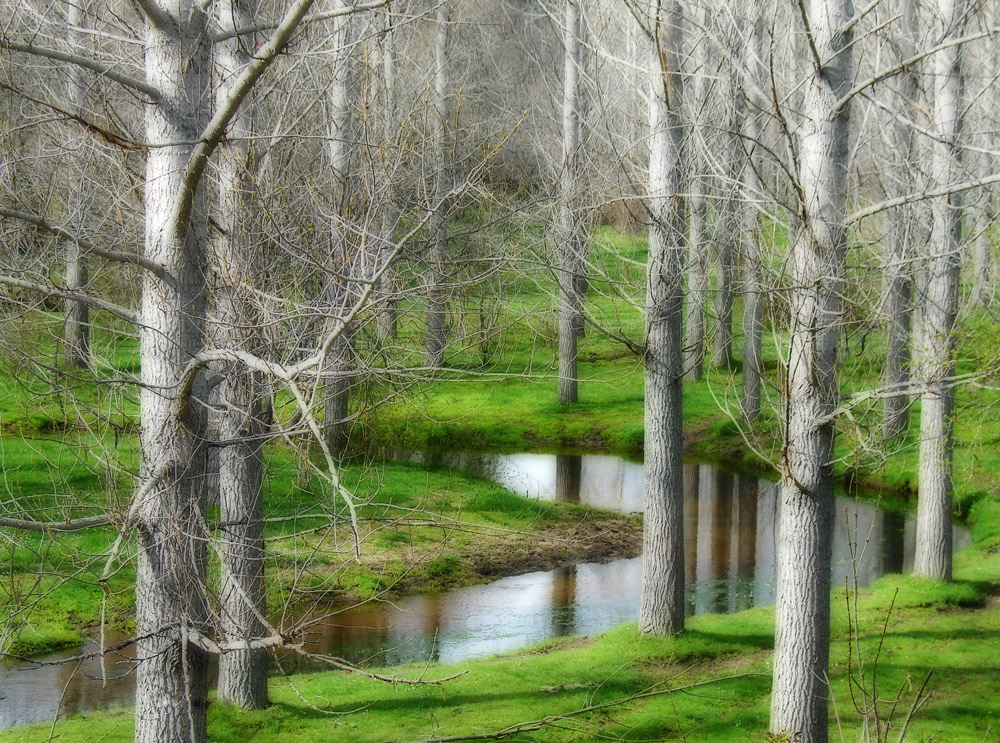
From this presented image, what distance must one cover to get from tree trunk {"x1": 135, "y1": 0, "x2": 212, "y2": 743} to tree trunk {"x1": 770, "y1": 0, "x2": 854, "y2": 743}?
410cm

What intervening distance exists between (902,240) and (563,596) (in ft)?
24.9

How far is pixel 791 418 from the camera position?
7340mm

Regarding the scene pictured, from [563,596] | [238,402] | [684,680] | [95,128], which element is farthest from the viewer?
[563,596]

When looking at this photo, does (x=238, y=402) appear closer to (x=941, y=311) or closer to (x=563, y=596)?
(x=563, y=596)

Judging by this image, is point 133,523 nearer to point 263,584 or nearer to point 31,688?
point 263,584

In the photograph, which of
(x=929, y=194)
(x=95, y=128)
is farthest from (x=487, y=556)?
(x=95, y=128)

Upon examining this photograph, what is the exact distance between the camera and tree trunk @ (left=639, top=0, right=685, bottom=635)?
1024 cm

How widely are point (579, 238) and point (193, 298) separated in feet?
20.4

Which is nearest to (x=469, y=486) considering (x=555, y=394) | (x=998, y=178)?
(x=555, y=394)

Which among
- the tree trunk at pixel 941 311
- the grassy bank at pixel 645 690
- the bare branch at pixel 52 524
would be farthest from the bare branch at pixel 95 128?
the tree trunk at pixel 941 311

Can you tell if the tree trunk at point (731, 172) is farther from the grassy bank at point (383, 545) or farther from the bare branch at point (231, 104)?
the grassy bank at point (383, 545)

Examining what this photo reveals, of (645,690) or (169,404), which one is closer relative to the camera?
(169,404)

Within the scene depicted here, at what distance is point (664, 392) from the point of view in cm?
1052

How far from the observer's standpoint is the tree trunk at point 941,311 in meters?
11.5
